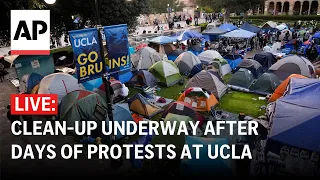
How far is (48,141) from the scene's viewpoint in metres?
10.3

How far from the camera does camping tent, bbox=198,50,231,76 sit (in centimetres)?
1739

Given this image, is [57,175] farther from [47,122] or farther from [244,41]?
[244,41]

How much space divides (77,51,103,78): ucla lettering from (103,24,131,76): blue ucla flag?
1.29 feet

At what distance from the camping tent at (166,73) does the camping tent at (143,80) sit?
0.46 meters

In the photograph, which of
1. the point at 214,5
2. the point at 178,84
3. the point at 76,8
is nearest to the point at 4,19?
the point at 76,8

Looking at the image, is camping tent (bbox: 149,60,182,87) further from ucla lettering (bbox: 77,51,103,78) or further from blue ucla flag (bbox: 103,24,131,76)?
ucla lettering (bbox: 77,51,103,78)

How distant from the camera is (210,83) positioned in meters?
13.7

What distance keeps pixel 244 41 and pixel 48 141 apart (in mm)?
22677

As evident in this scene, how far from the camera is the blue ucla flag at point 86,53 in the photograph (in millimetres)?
7293

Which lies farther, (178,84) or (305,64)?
(178,84)

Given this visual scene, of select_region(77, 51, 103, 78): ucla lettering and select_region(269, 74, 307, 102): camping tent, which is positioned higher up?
select_region(77, 51, 103, 78): ucla lettering

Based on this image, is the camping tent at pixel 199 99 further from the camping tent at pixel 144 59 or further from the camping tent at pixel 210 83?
the camping tent at pixel 144 59

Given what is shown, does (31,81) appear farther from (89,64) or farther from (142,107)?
(89,64)

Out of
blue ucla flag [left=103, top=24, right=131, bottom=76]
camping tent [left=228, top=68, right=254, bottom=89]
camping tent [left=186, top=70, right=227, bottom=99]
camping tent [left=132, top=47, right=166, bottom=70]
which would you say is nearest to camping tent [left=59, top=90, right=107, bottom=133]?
blue ucla flag [left=103, top=24, right=131, bottom=76]
